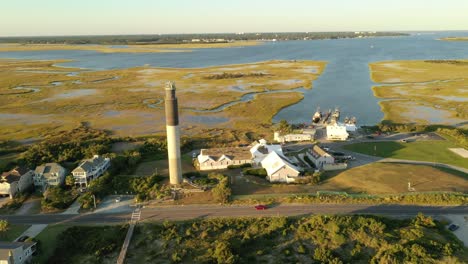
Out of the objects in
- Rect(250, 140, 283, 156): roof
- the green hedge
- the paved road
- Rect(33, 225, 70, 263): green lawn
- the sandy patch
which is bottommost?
Rect(33, 225, 70, 263): green lawn

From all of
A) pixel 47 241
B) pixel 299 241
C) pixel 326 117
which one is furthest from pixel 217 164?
pixel 326 117

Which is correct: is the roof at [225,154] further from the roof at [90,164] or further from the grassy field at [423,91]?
the grassy field at [423,91]

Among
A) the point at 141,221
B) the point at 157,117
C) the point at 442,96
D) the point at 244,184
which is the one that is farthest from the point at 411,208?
the point at 442,96

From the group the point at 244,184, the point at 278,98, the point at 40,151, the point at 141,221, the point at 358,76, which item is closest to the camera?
the point at 141,221

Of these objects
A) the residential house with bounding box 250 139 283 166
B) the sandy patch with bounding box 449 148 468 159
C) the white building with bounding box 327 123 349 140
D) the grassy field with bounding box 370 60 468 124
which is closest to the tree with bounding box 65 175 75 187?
the residential house with bounding box 250 139 283 166

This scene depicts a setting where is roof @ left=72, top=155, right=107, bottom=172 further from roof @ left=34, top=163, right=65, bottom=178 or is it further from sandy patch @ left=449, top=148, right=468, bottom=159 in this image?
sandy patch @ left=449, top=148, right=468, bottom=159

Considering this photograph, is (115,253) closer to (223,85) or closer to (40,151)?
(40,151)
